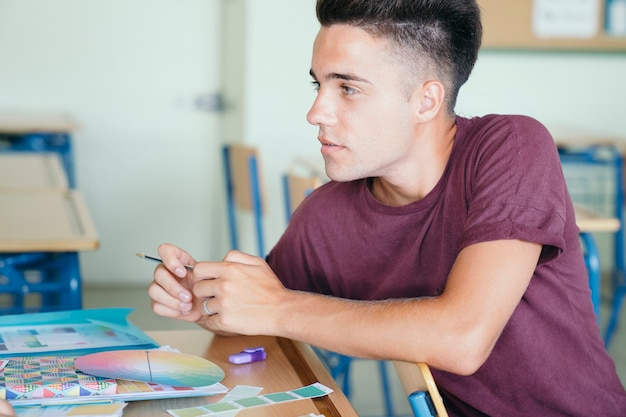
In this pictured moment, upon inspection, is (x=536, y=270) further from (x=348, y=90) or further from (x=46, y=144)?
(x=46, y=144)

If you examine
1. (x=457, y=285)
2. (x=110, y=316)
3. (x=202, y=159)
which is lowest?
(x=202, y=159)

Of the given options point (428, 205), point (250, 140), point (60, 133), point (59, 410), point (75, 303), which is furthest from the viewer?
point (250, 140)

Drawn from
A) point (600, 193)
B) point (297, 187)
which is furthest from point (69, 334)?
point (600, 193)

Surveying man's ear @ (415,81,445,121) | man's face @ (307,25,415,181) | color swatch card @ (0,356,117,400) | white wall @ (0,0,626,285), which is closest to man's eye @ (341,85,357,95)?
man's face @ (307,25,415,181)

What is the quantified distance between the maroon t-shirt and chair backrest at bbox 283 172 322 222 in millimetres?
1166

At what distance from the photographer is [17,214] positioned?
2.38 metres

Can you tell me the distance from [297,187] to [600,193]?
110 inches

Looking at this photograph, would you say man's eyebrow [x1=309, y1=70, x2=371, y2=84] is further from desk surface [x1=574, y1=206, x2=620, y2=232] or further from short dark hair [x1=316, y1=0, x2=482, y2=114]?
desk surface [x1=574, y1=206, x2=620, y2=232]

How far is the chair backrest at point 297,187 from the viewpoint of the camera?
2734 mm

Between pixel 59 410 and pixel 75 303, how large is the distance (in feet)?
3.83

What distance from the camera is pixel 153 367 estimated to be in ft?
3.99

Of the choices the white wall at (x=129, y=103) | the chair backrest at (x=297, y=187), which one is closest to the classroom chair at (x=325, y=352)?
the chair backrest at (x=297, y=187)

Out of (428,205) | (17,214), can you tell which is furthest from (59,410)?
(17,214)

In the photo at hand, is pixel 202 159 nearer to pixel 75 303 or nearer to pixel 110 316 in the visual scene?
pixel 75 303
